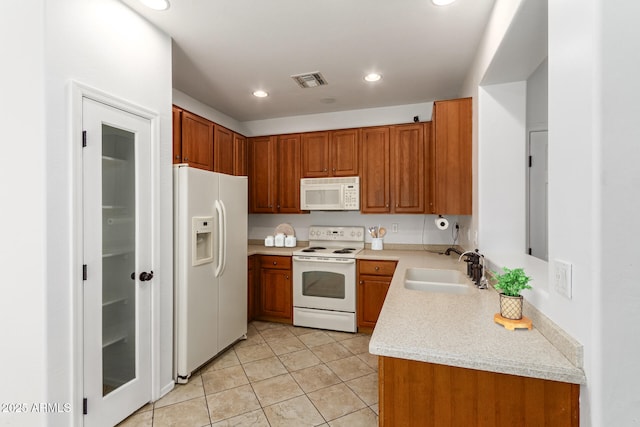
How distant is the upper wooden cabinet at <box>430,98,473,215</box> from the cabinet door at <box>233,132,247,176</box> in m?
2.34

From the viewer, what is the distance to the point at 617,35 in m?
0.87

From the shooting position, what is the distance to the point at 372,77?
2957 millimetres

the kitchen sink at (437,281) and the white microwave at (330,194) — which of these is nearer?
the kitchen sink at (437,281)

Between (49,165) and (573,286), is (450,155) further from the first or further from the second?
(49,165)

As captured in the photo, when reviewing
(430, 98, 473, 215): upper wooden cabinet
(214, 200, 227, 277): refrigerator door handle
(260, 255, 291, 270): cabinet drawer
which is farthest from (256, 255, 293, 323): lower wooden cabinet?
(430, 98, 473, 215): upper wooden cabinet

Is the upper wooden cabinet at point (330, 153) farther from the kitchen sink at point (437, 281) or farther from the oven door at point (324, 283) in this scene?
the kitchen sink at point (437, 281)

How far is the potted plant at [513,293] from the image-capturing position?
1.33m

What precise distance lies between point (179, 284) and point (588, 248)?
2462mm

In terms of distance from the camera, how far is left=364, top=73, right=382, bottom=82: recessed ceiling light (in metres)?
2.92

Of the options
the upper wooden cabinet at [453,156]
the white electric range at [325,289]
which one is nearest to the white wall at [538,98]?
the upper wooden cabinet at [453,156]

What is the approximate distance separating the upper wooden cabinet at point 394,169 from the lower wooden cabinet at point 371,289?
2.23ft

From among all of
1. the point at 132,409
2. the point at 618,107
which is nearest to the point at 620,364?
the point at 618,107

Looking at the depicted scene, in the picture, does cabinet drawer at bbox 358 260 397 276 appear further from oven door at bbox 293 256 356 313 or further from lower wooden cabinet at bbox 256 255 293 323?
lower wooden cabinet at bbox 256 255 293 323

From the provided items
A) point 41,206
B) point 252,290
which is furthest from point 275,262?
point 41,206
